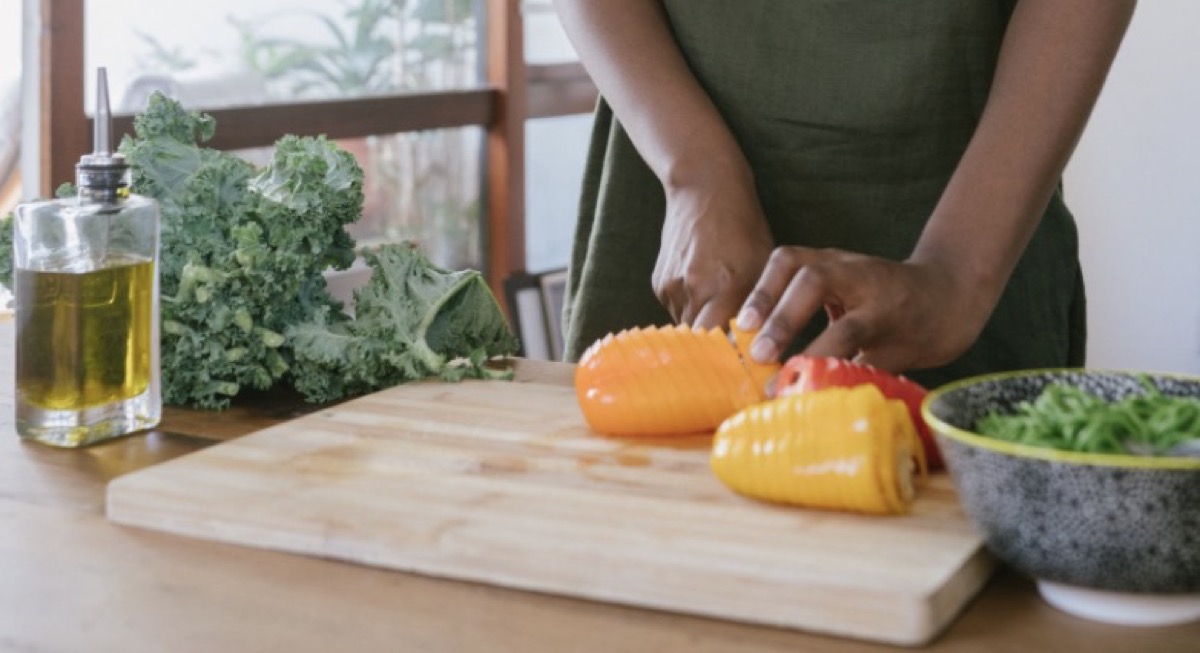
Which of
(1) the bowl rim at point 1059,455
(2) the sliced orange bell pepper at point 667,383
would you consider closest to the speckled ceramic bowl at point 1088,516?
(1) the bowl rim at point 1059,455

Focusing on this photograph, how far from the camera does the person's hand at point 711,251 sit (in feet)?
5.56

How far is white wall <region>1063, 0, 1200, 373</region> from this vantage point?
4.64 m

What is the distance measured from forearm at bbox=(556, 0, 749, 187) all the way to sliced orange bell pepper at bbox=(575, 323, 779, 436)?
438 mm

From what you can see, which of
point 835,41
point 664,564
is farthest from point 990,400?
point 835,41

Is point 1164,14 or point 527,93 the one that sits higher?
point 1164,14

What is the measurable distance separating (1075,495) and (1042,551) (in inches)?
2.0

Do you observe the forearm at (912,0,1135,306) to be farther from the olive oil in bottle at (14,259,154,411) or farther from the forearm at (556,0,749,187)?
the olive oil in bottle at (14,259,154,411)

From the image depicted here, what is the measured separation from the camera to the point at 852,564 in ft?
3.42

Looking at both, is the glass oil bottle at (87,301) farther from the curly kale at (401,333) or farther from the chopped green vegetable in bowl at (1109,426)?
the chopped green vegetable in bowl at (1109,426)

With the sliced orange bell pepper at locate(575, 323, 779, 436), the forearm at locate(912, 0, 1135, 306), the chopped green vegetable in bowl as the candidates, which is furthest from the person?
the chopped green vegetable in bowl

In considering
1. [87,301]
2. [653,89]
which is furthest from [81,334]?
[653,89]

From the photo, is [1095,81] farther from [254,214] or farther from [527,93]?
[527,93]

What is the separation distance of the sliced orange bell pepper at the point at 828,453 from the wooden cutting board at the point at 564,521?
0.05 ft

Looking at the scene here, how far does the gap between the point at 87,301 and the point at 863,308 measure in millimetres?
693
